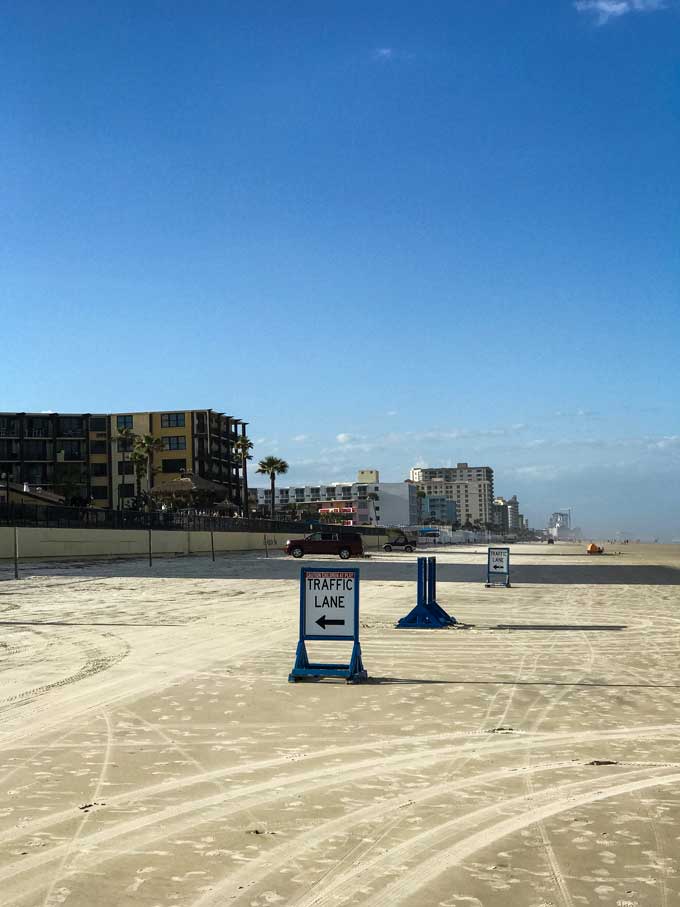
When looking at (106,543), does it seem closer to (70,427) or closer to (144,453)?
(144,453)

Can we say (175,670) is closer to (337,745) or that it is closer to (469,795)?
(337,745)

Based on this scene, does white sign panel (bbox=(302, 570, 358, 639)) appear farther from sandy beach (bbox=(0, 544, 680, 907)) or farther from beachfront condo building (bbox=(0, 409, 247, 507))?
beachfront condo building (bbox=(0, 409, 247, 507))

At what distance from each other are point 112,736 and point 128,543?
49861mm

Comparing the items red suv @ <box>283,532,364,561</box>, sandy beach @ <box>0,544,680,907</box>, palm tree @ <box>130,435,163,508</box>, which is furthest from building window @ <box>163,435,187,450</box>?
sandy beach @ <box>0,544,680,907</box>

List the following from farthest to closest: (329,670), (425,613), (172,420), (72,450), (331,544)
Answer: (172,420) < (72,450) < (331,544) < (425,613) < (329,670)

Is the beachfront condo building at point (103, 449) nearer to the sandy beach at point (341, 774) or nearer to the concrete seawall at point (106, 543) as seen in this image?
the concrete seawall at point (106, 543)

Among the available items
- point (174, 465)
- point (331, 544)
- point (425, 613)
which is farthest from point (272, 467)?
point (425, 613)

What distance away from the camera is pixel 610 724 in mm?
8492

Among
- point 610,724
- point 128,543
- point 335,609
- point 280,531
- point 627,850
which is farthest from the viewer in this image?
point 280,531

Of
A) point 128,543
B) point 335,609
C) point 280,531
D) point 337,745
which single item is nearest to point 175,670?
point 335,609

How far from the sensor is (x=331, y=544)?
199ft

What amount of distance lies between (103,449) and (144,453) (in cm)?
1444

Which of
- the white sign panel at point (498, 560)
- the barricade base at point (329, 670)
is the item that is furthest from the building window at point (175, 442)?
the barricade base at point (329, 670)

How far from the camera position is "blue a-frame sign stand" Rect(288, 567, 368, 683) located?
1098 cm
